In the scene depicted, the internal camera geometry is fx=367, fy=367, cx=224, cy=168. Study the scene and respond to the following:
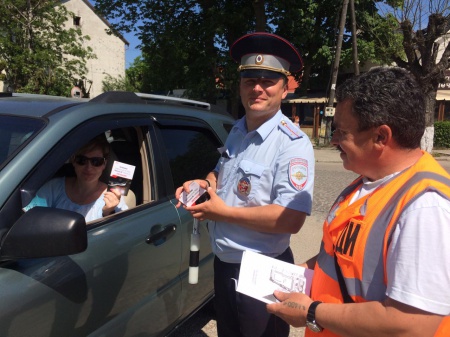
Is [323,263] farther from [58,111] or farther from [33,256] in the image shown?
[58,111]

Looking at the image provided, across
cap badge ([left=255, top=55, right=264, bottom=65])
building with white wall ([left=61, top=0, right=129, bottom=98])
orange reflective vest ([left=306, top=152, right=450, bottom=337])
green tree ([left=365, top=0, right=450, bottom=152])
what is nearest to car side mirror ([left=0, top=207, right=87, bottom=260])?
orange reflective vest ([left=306, top=152, right=450, bottom=337])

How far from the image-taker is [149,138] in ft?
7.50

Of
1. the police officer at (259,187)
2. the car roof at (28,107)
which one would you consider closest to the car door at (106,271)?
the car roof at (28,107)

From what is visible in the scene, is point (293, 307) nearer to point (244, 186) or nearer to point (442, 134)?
point (244, 186)

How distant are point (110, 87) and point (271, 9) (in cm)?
1513

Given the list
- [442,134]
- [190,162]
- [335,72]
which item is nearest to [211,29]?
[335,72]

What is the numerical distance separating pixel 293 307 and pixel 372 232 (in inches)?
14.8

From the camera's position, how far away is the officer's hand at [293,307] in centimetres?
117

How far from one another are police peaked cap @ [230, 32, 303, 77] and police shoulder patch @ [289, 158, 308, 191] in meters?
0.46

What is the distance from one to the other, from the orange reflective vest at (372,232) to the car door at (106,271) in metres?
0.98

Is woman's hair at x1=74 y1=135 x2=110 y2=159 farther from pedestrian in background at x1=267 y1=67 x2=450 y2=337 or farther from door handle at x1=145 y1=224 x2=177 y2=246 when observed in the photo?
pedestrian in background at x1=267 y1=67 x2=450 y2=337

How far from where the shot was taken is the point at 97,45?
28734 mm

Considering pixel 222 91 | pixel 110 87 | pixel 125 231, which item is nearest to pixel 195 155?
pixel 125 231

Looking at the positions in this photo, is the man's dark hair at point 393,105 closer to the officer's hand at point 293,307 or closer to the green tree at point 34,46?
the officer's hand at point 293,307
